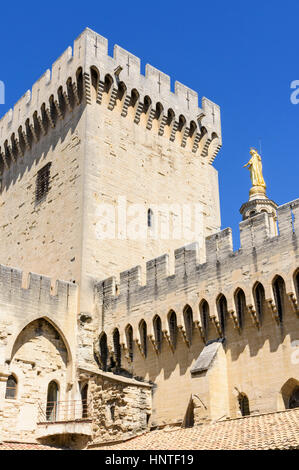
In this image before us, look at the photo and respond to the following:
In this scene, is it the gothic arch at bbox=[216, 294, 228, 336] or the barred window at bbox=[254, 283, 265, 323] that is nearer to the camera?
the barred window at bbox=[254, 283, 265, 323]

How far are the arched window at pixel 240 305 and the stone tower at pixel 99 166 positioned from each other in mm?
5662

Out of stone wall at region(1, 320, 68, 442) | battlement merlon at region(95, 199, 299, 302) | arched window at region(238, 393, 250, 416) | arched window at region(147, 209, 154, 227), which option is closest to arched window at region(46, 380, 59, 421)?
stone wall at region(1, 320, 68, 442)

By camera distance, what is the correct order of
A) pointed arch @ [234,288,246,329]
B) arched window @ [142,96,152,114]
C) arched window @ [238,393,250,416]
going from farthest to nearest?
arched window @ [142,96,152,114], pointed arch @ [234,288,246,329], arched window @ [238,393,250,416]

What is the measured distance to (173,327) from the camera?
18672mm

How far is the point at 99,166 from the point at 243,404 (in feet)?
33.1

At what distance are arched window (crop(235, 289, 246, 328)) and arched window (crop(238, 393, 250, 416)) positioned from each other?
177 cm

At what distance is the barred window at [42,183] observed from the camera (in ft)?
79.6

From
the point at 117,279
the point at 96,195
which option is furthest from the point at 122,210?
the point at 117,279

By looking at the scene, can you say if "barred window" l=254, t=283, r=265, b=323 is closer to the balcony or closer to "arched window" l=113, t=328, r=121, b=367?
"arched window" l=113, t=328, r=121, b=367

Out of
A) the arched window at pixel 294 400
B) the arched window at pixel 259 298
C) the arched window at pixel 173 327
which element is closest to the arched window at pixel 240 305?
the arched window at pixel 259 298

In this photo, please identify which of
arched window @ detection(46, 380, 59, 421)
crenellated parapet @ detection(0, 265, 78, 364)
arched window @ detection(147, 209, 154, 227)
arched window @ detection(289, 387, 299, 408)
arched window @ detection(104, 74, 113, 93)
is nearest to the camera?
arched window @ detection(289, 387, 299, 408)

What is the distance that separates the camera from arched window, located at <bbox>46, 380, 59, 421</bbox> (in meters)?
19.3

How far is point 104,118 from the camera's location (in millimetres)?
23609

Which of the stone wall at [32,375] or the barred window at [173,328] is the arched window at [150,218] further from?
the stone wall at [32,375]
